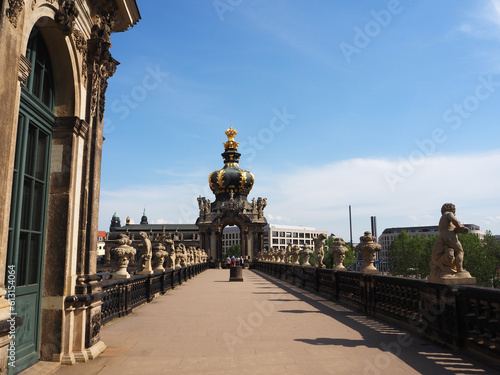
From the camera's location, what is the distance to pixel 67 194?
22.0 feet

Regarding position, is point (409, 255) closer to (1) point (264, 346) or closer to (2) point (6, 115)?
Answer: (1) point (264, 346)

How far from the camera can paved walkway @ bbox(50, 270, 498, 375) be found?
6.22 metres

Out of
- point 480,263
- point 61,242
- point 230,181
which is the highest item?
point 230,181

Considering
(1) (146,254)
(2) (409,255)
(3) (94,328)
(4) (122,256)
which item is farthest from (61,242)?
(2) (409,255)

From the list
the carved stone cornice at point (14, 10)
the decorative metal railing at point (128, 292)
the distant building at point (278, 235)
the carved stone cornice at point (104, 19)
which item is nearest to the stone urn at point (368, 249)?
the decorative metal railing at point (128, 292)

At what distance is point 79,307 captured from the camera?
671 cm

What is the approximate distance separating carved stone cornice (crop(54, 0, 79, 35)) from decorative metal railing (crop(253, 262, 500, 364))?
729cm

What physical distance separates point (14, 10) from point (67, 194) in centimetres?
291

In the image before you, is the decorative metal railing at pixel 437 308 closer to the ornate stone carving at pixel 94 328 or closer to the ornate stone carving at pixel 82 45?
the ornate stone carving at pixel 94 328

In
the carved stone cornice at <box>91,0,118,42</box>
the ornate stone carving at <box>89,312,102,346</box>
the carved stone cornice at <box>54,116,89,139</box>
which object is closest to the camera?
the carved stone cornice at <box>54,116,89,139</box>

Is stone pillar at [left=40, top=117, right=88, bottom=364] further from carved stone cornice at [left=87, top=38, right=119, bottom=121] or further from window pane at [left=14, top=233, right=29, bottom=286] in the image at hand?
carved stone cornice at [left=87, top=38, right=119, bottom=121]

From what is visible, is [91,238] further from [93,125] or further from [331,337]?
[331,337]

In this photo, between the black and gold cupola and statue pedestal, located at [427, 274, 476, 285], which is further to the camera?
the black and gold cupola

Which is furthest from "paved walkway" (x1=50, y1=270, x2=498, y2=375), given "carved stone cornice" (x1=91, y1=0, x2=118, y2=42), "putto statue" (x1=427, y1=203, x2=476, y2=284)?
"carved stone cornice" (x1=91, y1=0, x2=118, y2=42)
